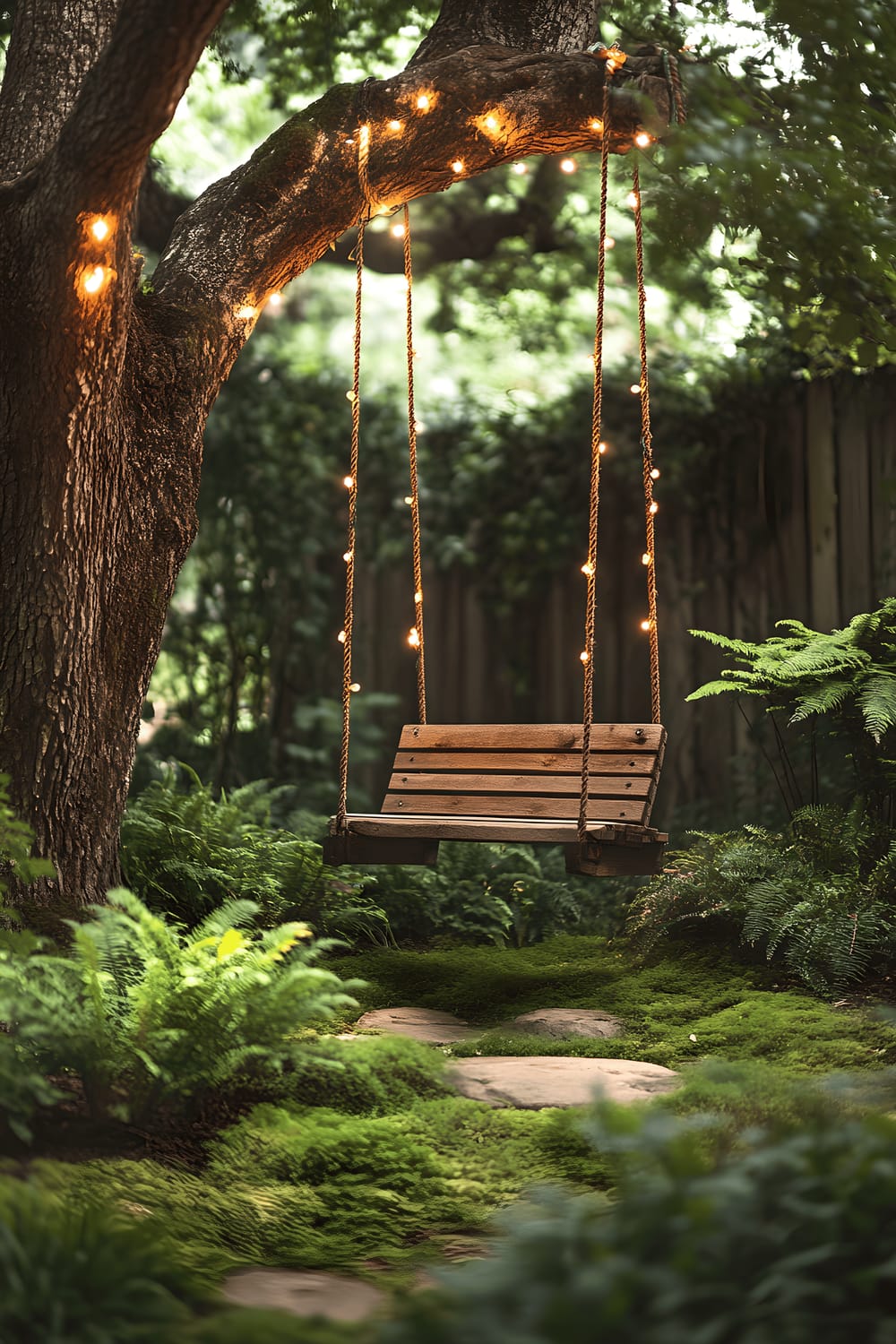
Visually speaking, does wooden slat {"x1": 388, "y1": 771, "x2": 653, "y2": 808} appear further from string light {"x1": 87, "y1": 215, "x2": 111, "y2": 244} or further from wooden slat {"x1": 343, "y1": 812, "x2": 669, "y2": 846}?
string light {"x1": 87, "y1": 215, "x2": 111, "y2": 244}

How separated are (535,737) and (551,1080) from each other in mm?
1657

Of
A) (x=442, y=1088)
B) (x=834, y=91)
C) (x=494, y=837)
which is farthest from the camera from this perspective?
(x=494, y=837)

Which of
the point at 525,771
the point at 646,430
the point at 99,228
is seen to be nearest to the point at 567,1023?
the point at 525,771

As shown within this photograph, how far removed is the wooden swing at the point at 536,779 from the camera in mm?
4051

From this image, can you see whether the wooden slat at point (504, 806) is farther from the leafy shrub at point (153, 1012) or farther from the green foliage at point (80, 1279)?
the green foliage at point (80, 1279)

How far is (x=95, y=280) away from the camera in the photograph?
11.6 feet

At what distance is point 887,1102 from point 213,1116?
1619mm

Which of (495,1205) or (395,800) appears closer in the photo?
(495,1205)

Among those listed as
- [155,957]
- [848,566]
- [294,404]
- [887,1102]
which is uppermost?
[294,404]

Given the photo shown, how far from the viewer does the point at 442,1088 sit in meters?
3.31

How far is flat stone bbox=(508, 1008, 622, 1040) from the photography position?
395 centimetres

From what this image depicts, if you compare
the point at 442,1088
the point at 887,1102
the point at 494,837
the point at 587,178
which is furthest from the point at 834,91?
the point at 587,178

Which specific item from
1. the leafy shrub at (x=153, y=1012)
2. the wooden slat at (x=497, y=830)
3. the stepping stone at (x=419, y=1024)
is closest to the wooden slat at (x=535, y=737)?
the wooden slat at (x=497, y=830)

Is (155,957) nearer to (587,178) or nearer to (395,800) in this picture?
(395,800)
